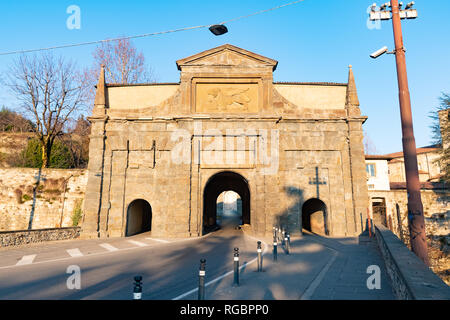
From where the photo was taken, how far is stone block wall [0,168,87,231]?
2150cm

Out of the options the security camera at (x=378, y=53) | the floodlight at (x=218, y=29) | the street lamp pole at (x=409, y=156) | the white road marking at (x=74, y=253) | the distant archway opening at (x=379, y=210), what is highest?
the floodlight at (x=218, y=29)

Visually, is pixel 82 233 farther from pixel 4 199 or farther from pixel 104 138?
pixel 4 199

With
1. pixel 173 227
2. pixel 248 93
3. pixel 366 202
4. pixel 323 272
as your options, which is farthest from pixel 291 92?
pixel 323 272

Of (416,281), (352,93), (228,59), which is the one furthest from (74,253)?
(352,93)

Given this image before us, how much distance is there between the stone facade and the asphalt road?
447 centimetres

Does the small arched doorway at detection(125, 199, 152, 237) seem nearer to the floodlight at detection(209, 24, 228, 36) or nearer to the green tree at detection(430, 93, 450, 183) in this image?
the floodlight at detection(209, 24, 228, 36)

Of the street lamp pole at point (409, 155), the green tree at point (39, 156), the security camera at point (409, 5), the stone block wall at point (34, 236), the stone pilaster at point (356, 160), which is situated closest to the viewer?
the street lamp pole at point (409, 155)

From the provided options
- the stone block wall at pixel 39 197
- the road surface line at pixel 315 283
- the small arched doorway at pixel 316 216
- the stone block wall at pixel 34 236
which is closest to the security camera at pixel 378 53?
the road surface line at pixel 315 283

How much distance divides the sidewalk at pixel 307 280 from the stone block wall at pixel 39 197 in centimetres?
1830

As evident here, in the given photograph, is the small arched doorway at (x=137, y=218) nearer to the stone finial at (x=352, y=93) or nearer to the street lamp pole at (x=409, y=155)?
the street lamp pole at (x=409, y=155)

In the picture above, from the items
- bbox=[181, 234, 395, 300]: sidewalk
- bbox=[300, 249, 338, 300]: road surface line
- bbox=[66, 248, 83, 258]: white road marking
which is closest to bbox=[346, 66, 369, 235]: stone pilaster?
bbox=[181, 234, 395, 300]: sidewalk

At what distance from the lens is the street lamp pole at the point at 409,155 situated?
754 cm

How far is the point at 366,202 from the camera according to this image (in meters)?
18.1

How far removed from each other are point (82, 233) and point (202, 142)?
1011cm
